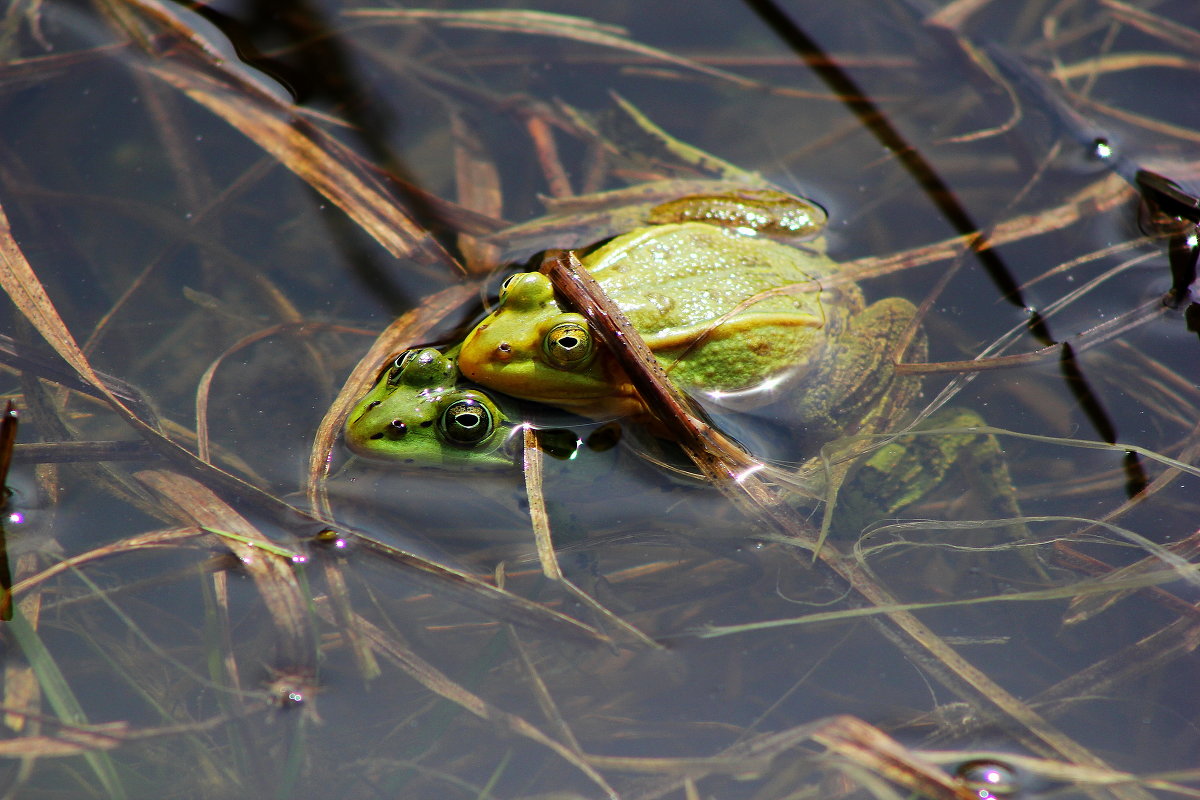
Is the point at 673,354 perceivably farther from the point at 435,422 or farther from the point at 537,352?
the point at 435,422

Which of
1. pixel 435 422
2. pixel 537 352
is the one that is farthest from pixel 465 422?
pixel 537 352

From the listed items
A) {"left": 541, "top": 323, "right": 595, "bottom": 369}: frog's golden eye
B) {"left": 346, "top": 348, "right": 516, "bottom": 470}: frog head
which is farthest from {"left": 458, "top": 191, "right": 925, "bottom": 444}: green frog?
{"left": 346, "top": 348, "right": 516, "bottom": 470}: frog head

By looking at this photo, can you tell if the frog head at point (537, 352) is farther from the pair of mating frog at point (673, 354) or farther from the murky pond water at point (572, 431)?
the murky pond water at point (572, 431)

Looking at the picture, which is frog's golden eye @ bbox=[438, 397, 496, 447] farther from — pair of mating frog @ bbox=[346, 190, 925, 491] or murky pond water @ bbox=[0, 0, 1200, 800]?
murky pond water @ bbox=[0, 0, 1200, 800]

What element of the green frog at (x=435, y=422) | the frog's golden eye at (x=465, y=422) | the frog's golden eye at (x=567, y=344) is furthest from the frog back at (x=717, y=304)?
the frog's golden eye at (x=465, y=422)

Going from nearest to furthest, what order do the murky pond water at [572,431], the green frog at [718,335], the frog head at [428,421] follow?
the murky pond water at [572,431]
the frog head at [428,421]
the green frog at [718,335]

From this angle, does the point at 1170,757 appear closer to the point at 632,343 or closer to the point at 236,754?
the point at 632,343

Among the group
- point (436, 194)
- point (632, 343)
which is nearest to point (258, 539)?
point (632, 343)
